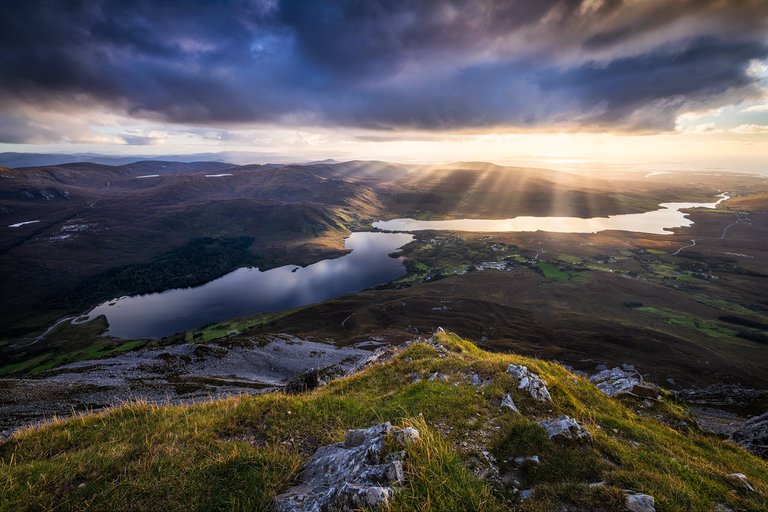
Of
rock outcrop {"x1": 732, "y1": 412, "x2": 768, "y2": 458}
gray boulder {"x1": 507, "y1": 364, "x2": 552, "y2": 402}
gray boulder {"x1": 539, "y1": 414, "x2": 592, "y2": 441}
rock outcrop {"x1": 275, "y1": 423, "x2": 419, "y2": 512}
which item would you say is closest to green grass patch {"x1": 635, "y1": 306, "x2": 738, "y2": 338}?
rock outcrop {"x1": 732, "y1": 412, "x2": 768, "y2": 458}

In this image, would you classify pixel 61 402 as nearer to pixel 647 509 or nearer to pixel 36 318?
pixel 647 509

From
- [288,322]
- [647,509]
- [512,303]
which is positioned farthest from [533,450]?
[512,303]

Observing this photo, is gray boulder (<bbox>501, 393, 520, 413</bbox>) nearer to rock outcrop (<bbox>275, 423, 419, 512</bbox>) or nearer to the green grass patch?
rock outcrop (<bbox>275, 423, 419, 512</bbox>)

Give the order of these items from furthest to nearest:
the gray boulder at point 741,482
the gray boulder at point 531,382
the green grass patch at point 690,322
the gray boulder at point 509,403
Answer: the green grass patch at point 690,322 < the gray boulder at point 531,382 < the gray boulder at point 509,403 < the gray boulder at point 741,482

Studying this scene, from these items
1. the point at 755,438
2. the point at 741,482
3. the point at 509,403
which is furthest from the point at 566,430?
the point at 755,438

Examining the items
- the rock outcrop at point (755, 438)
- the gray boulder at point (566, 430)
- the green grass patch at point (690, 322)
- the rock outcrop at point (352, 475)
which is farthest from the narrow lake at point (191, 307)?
the gray boulder at point (566, 430)

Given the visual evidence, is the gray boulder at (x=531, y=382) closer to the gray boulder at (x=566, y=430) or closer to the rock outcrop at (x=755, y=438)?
the gray boulder at (x=566, y=430)

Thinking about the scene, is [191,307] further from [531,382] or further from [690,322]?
[690,322]
